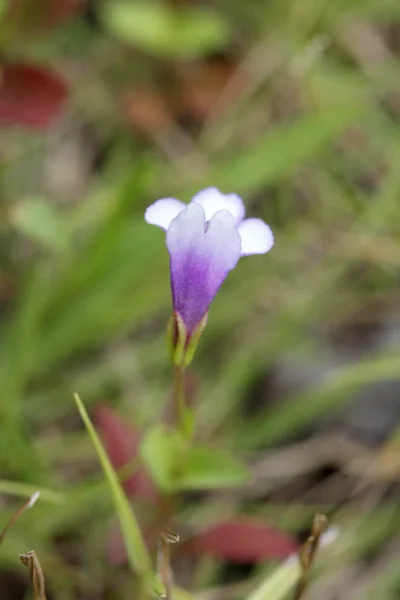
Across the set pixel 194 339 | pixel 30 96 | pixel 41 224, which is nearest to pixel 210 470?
pixel 194 339

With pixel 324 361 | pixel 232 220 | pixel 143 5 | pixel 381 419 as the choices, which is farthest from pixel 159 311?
pixel 232 220

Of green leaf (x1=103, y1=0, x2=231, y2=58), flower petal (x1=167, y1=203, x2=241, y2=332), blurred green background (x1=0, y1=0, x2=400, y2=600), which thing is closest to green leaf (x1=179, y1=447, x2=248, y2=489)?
blurred green background (x1=0, y1=0, x2=400, y2=600)

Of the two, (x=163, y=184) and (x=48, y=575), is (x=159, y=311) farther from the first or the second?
(x=48, y=575)

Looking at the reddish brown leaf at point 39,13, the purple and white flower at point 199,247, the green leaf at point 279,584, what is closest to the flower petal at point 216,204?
the purple and white flower at point 199,247

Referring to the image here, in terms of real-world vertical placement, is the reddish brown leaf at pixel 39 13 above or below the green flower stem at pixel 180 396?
above

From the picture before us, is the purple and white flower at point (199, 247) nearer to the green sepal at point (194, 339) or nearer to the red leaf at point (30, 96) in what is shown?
the green sepal at point (194, 339)

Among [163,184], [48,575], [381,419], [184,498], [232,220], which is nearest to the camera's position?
[232,220]

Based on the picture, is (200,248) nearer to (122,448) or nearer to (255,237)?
(255,237)
